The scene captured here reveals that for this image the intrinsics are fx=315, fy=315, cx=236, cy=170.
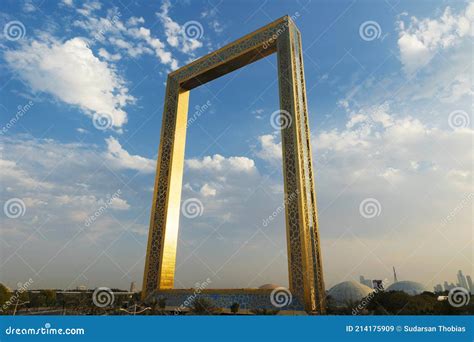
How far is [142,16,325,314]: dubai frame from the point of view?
21.8ft

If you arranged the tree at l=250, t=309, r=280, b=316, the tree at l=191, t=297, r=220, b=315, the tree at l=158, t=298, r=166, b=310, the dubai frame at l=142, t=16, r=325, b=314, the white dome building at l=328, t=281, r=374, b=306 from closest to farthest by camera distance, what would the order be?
the tree at l=250, t=309, r=280, b=316 → the dubai frame at l=142, t=16, r=325, b=314 → the tree at l=191, t=297, r=220, b=315 → the tree at l=158, t=298, r=166, b=310 → the white dome building at l=328, t=281, r=374, b=306

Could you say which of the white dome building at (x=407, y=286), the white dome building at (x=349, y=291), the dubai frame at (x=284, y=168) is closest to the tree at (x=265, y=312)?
the dubai frame at (x=284, y=168)

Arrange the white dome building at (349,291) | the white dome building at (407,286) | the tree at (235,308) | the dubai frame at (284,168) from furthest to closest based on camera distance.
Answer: the white dome building at (407,286)
the white dome building at (349,291)
the tree at (235,308)
the dubai frame at (284,168)

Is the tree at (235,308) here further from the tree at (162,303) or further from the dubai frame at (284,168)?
the tree at (162,303)

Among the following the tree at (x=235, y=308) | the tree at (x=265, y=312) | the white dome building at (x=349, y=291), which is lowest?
the tree at (x=265, y=312)

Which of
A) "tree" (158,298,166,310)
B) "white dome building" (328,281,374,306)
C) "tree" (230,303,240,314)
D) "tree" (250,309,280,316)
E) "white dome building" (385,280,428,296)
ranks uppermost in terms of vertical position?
"white dome building" (385,280,428,296)

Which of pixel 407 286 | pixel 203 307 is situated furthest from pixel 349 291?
pixel 203 307

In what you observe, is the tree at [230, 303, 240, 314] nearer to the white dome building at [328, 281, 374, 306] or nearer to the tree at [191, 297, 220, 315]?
the tree at [191, 297, 220, 315]

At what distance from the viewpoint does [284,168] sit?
24.5ft

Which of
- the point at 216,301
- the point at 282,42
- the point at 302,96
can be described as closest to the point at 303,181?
the point at 302,96

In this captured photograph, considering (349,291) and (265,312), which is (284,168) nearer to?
(265,312)

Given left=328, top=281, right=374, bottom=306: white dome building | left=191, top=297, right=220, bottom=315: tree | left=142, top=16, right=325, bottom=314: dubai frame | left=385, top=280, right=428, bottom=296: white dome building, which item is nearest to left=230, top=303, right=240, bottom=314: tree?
left=142, top=16, right=325, bottom=314: dubai frame

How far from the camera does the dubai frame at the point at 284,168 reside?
21.8ft
